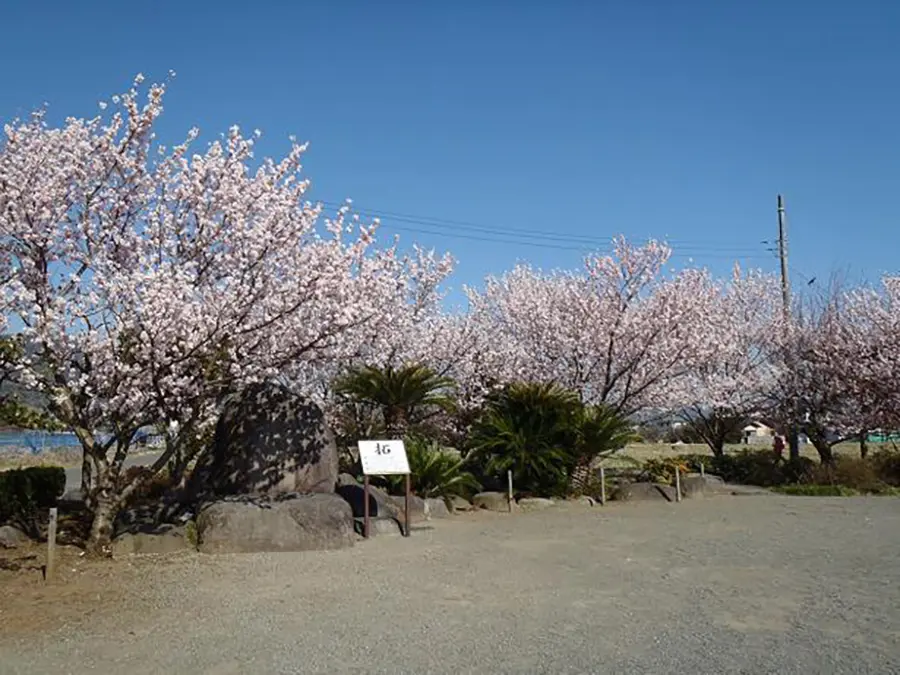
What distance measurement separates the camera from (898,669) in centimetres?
525

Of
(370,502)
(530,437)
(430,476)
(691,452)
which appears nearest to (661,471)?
(530,437)

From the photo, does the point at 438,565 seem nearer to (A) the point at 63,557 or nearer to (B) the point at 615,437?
(A) the point at 63,557

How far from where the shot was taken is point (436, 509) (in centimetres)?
1308

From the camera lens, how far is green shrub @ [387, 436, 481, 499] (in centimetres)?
1391

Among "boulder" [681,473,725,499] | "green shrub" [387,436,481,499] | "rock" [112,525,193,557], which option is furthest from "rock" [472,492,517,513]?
"rock" [112,525,193,557]

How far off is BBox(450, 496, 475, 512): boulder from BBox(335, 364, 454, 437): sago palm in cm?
188

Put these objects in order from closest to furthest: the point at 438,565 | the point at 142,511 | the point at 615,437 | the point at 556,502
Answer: the point at 438,565, the point at 142,511, the point at 556,502, the point at 615,437

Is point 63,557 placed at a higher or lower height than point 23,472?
lower

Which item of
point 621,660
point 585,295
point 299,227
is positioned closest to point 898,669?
point 621,660

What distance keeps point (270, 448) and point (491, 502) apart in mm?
4679

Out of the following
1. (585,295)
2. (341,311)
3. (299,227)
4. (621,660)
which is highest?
(585,295)

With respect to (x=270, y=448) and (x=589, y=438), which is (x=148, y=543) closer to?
(x=270, y=448)

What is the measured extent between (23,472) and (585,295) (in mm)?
13070

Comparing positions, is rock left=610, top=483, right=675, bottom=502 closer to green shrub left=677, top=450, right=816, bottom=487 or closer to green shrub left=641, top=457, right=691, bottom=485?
green shrub left=641, top=457, right=691, bottom=485
